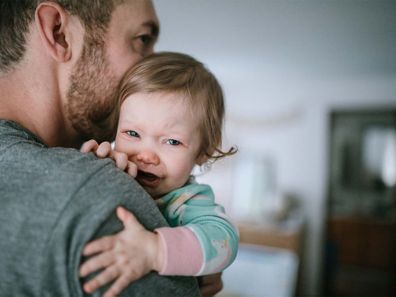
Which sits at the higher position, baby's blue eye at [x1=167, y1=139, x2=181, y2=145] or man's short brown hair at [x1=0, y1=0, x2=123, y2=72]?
man's short brown hair at [x1=0, y1=0, x2=123, y2=72]

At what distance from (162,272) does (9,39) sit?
2.19ft

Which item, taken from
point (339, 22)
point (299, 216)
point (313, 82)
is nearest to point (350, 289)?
point (299, 216)

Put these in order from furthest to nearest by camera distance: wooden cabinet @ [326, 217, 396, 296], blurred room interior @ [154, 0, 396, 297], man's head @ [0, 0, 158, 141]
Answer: wooden cabinet @ [326, 217, 396, 296] < blurred room interior @ [154, 0, 396, 297] < man's head @ [0, 0, 158, 141]

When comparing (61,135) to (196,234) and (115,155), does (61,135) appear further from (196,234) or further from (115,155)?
(196,234)

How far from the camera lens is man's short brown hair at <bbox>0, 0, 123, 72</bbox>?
2.56ft

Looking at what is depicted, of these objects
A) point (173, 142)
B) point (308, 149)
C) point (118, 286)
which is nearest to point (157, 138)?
point (173, 142)

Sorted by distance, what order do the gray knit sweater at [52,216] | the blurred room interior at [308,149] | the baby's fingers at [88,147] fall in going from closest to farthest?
the gray knit sweater at [52,216] < the baby's fingers at [88,147] < the blurred room interior at [308,149]

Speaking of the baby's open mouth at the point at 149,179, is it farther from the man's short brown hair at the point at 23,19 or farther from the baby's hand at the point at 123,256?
the man's short brown hair at the point at 23,19

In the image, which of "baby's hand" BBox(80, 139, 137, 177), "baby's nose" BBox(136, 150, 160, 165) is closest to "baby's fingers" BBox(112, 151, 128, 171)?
"baby's hand" BBox(80, 139, 137, 177)

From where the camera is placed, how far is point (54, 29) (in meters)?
0.79

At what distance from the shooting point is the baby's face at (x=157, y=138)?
0.80 metres

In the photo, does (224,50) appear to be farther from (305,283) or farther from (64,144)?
(305,283)

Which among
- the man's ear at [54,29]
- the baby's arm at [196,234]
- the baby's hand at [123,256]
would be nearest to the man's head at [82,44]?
the man's ear at [54,29]

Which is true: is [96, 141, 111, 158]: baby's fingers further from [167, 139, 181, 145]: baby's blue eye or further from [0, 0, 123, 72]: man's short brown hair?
[0, 0, 123, 72]: man's short brown hair
